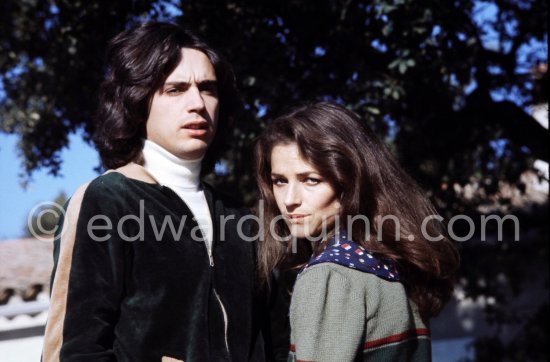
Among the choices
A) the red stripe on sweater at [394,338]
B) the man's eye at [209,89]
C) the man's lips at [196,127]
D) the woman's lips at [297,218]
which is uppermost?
the man's eye at [209,89]

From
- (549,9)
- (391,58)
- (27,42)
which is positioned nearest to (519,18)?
(549,9)

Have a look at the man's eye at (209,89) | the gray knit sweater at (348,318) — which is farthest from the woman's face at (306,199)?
the man's eye at (209,89)

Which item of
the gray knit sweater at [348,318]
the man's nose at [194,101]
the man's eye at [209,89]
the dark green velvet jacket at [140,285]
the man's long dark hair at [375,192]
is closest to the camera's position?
the gray knit sweater at [348,318]

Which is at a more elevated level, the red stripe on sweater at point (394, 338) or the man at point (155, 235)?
the man at point (155, 235)

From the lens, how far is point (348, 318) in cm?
172

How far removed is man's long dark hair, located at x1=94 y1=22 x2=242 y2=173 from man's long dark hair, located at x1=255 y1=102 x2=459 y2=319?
0.47 metres

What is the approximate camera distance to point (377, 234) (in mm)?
2072

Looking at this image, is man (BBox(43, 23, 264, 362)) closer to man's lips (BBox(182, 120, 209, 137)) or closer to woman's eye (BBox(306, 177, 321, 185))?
man's lips (BBox(182, 120, 209, 137))

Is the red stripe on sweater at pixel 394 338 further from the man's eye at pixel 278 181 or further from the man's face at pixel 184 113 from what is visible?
the man's face at pixel 184 113

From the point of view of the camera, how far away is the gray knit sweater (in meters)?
1.70

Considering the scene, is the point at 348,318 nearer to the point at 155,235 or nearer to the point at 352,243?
the point at 352,243

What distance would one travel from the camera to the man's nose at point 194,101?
2203mm

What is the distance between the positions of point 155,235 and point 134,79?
0.58 meters

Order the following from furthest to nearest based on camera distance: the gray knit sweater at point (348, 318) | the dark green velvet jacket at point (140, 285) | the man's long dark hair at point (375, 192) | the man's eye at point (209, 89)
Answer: the man's eye at point (209, 89)
the man's long dark hair at point (375, 192)
the dark green velvet jacket at point (140, 285)
the gray knit sweater at point (348, 318)
